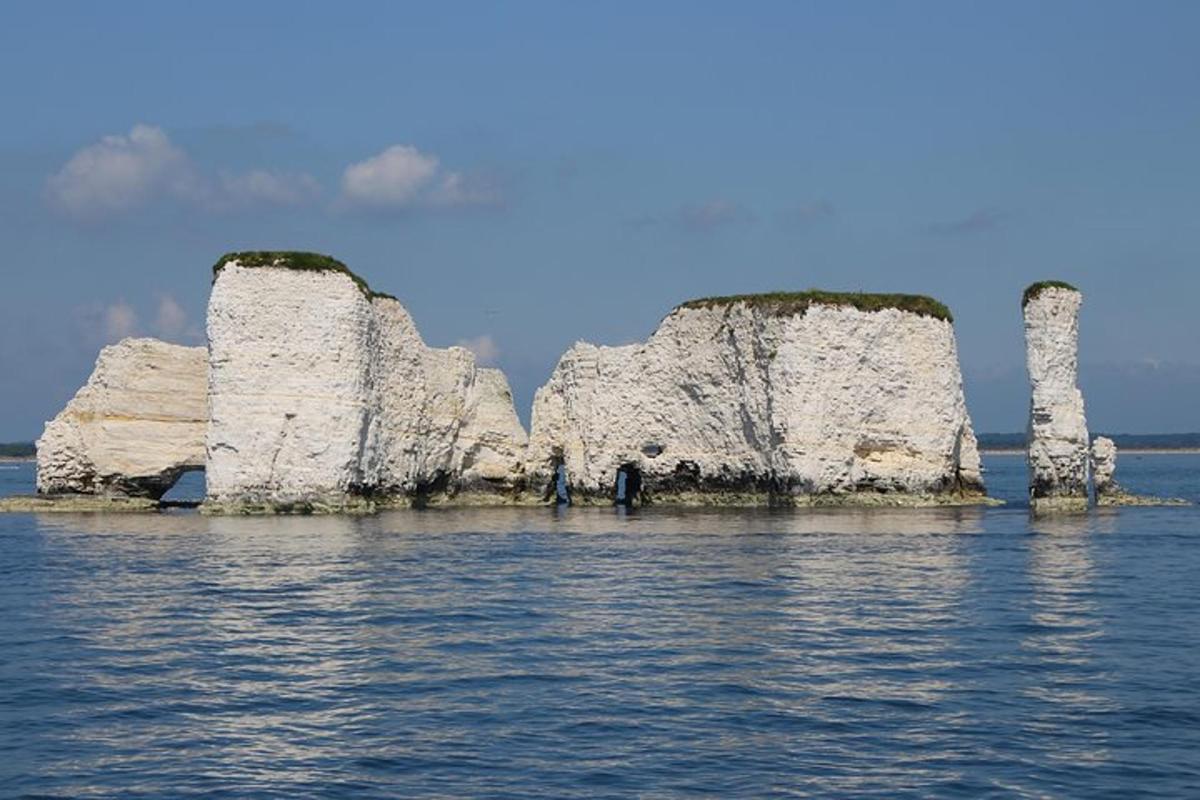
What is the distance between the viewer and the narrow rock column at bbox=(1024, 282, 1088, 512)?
167 ft

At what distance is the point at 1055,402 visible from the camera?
51.0 metres

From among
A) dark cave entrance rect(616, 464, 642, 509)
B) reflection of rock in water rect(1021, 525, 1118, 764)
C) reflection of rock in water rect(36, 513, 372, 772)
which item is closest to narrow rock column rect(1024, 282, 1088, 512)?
reflection of rock in water rect(1021, 525, 1118, 764)

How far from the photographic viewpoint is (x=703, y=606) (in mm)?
26078

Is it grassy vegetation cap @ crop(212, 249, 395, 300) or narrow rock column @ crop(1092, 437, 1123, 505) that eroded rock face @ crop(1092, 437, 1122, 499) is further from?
grassy vegetation cap @ crop(212, 249, 395, 300)

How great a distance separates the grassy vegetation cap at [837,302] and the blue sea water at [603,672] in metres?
18.8

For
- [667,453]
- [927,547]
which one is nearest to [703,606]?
[927,547]

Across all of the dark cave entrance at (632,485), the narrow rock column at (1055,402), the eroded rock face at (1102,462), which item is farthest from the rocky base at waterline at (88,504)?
the eroded rock face at (1102,462)

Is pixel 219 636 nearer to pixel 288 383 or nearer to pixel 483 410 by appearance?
pixel 288 383

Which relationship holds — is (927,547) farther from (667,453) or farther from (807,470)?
(667,453)

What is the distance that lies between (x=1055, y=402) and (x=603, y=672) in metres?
35.3

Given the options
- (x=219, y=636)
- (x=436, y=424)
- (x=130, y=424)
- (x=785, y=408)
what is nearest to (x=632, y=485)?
(x=436, y=424)

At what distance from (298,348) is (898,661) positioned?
33.7 meters

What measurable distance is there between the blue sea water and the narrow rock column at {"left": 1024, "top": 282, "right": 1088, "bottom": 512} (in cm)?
1367

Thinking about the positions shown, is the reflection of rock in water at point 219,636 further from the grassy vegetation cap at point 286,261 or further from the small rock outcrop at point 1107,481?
the small rock outcrop at point 1107,481
